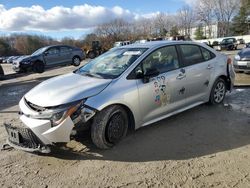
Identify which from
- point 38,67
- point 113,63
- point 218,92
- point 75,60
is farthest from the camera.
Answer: point 75,60

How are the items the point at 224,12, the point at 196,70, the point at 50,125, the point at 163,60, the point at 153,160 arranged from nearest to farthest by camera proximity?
the point at 50,125, the point at 153,160, the point at 163,60, the point at 196,70, the point at 224,12

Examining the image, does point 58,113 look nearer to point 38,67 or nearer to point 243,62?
point 243,62

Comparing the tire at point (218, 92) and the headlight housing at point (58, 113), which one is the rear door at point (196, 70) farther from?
the headlight housing at point (58, 113)

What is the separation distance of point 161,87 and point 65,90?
1651mm

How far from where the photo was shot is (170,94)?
5395 mm

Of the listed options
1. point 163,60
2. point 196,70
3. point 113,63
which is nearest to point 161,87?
point 163,60

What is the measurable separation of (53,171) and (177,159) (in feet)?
5.52

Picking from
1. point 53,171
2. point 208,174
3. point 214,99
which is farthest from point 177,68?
point 53,171

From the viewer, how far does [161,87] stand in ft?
17.1

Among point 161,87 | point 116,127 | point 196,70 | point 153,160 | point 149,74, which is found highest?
point 149,74

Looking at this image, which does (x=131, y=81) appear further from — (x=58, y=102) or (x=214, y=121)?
(x=214, y=121)

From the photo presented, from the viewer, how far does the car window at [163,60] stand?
5.23m

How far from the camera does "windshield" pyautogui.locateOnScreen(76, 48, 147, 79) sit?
5.04 metres

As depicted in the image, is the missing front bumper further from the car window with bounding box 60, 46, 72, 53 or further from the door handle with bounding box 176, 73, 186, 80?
the car window with bounding box 60, 46, 72, 53
